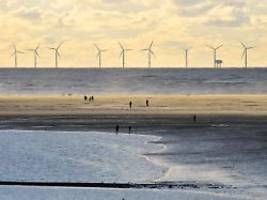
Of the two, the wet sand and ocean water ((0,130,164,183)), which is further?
the wet sand

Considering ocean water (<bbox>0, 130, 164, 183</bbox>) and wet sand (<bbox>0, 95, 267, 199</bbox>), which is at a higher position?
ocean water (<bbox>0, 130, 164, 183</bbox>)

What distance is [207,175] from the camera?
1300 inches

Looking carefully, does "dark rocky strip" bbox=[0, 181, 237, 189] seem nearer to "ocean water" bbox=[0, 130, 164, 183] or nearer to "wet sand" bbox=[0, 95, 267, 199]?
"wet sand" bbox=[0, 95, 267, 199]

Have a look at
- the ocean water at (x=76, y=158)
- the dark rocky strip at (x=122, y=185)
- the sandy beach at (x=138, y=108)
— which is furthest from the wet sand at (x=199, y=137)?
the ocean water at (x=76, y=158)

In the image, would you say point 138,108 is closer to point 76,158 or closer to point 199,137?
point 199,137

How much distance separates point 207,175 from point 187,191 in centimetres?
458

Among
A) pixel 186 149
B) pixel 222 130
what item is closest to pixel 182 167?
pixel 186 149

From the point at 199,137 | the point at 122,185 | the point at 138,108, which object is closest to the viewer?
the point at 122,185

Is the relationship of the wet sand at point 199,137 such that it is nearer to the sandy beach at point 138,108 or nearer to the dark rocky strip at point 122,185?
the dark rocky strip at point 122,185

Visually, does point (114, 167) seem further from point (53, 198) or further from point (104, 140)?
point (104, 140)

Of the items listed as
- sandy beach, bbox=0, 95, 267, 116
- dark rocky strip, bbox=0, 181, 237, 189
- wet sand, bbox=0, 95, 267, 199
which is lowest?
sandy beach, bbox=0, 95, 267, 116

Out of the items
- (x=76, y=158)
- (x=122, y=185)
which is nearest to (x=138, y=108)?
(x=76, y=158)

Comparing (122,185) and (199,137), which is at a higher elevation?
(122,185)

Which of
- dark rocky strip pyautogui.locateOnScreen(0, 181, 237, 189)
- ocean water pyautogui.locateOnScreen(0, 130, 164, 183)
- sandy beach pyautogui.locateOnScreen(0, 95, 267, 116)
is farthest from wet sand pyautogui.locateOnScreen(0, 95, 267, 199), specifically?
ocean water pyautogui.locateOnScreen(0, 130, 164, 183)
